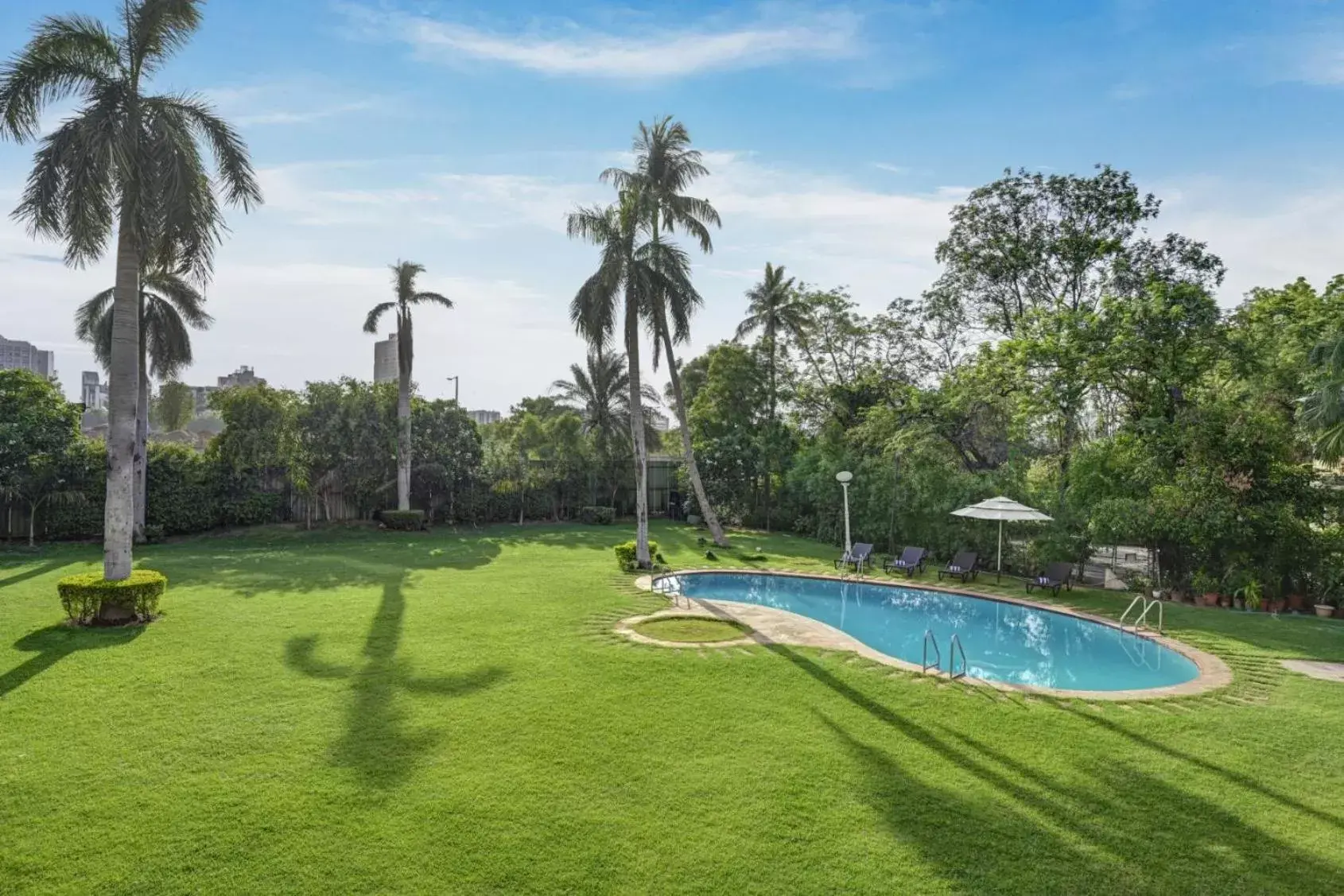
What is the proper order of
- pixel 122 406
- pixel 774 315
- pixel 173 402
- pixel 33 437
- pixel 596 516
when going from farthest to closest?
1. pixel 774 315
2. pixel 596 516
3. pixel 173 402
4. pixel 33 437
5. pixel 122 406

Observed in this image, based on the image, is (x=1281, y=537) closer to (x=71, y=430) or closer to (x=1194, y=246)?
(x=1194, y=246)

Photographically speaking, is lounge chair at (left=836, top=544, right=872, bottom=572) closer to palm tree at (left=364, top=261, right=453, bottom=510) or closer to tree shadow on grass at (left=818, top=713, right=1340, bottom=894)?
tree shadow on grass at (left=818, top=713, right=1340, bottom=894)

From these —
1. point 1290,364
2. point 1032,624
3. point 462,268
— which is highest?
point 462,268

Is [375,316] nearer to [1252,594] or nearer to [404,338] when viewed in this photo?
[404,338]

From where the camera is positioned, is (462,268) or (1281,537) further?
(462,268)

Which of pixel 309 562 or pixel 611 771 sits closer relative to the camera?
pixel 611 771

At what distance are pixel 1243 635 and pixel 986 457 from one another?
10538 millimetres

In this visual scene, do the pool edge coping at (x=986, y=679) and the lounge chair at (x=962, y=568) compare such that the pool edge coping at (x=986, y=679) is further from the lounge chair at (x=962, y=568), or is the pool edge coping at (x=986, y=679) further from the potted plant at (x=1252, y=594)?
the potted plant at (x=1252, y=594)

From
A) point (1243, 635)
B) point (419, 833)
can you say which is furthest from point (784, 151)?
point (419, 833)

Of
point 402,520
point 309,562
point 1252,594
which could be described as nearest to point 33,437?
point 309,562

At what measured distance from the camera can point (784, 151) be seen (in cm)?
1359

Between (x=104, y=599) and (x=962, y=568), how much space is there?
51.8 feet

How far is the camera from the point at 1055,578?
14766 millimetres

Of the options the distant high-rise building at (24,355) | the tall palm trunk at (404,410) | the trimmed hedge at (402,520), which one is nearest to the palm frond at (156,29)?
the tall palm trunk at (404,410)
